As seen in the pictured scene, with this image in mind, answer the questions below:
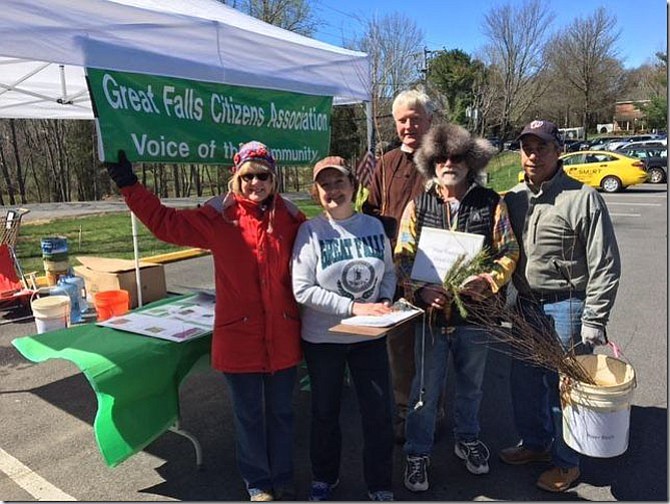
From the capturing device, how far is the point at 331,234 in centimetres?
267

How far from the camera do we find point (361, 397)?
9.02ft

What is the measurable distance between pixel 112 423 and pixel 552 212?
2469 mm

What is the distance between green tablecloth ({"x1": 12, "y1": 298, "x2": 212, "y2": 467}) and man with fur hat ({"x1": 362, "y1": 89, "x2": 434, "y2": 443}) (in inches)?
46.7

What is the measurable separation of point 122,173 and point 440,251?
1.65 metres

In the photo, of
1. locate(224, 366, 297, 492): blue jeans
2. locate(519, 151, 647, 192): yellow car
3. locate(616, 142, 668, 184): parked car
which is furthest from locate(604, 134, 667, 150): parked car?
locate(224, 366, 297, 492): blue jeans

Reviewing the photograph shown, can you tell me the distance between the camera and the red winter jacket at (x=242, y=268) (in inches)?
105

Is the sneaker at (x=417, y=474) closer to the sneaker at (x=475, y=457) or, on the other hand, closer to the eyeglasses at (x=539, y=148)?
the sneaker at (x=475, y=457)

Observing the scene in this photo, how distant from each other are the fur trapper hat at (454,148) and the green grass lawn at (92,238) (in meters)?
5.06

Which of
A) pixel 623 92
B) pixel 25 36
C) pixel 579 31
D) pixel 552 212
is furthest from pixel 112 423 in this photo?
pixel 623 92

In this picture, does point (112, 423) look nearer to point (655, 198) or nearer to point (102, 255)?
point (102, 255)

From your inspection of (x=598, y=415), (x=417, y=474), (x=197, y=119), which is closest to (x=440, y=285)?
(x=598, y=415)

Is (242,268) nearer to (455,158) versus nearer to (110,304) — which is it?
(455,158)

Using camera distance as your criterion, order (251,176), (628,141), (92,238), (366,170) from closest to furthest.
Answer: (251,176), (366,170), (92,238), (628,141)

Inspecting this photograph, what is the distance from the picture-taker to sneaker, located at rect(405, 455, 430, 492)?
2977 millimetres
